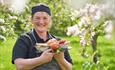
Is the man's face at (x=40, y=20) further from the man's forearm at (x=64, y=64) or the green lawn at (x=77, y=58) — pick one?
the green lawn at (x=77, y=58)

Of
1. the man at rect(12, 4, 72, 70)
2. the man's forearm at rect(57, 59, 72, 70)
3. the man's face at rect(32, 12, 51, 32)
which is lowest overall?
the man's forearm at rect(57, 59, 72, 70)

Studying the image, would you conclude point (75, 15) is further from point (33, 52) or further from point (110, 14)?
point (110, 14)

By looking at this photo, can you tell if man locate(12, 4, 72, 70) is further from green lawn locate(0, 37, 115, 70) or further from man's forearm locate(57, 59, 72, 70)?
green lawn locate(0, 37, 115, 70)

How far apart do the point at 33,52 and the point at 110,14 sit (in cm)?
136

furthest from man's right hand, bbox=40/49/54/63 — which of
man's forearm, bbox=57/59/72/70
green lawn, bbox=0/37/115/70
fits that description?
green lawn, bbox=0/37/115/70

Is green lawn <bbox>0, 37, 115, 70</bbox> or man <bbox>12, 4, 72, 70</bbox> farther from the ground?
man <bbox>12, 4, 72, 70</bbox>

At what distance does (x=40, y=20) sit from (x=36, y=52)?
0.23 metres

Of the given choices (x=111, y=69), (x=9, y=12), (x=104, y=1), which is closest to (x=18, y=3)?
(x=104, y=1)

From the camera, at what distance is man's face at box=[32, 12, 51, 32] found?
9.63 feet

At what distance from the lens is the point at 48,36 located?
3.05m

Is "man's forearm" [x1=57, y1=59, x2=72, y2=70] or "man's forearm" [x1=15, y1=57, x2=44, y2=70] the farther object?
"man's forearm" [x1=57, y1=59, x2=72, y2=70]

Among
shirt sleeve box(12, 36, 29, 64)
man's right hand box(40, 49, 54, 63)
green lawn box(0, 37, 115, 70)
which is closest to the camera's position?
man's right hand box(40, 49, 54, 63)

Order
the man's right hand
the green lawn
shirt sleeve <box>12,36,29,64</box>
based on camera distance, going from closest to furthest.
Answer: the man's right hand, shirt sleeve <box>12,36,29,64</box>, the green lawn

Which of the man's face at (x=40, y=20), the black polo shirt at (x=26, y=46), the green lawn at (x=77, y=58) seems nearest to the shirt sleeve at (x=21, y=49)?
the black polo shirt at (x=26, y=46)
